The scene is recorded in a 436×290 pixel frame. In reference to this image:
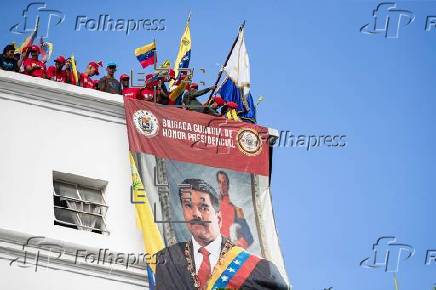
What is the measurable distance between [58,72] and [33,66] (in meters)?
0.73

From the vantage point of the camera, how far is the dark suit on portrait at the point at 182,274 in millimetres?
31828

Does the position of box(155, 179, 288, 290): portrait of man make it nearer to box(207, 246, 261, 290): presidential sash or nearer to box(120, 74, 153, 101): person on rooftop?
box(207, 246, 261, 290): presidential sash

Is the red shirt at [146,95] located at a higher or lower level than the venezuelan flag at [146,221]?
higher

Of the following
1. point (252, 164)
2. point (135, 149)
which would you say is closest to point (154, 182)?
point (135, 149)

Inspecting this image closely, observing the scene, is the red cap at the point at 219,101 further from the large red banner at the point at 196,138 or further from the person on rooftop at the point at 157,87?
the person on rooftop at the point at 157,87

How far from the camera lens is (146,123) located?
111 ft

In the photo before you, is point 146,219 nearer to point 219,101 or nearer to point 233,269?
point 233,269

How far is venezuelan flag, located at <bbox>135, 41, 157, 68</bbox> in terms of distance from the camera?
3712cm

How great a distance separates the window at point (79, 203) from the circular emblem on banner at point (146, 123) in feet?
5.62

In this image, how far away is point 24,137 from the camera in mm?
32156

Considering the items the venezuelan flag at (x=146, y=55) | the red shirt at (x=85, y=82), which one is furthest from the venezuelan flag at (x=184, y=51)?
the red shirt at (x=85, y=82)

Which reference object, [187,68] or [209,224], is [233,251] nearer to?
[209,224]

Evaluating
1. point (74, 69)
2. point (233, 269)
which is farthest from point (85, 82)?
point (233, 269)

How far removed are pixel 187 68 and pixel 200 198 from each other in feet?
16.3
